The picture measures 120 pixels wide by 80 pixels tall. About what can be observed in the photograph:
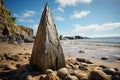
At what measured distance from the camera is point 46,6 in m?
6.33

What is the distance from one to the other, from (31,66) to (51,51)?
1.28 metres

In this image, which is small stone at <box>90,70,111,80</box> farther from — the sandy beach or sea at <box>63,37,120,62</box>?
sea at <box>63,37,120,62</box>

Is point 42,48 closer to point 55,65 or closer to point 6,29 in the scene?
point 55,65

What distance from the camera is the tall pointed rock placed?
5.52 metres

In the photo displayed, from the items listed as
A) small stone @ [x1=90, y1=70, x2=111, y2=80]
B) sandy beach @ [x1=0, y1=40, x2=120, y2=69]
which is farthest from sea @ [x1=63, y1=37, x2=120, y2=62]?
small stone @ [x1=90, y1=70, x2=111, y2=80]

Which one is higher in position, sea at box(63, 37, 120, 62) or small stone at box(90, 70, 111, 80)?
small stone at box(90, 70, 111, 80)

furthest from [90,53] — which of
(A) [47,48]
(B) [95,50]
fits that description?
(A) [47,48]

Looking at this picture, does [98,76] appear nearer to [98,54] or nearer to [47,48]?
[47,48]

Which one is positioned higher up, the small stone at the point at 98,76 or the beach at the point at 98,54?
the small stone at the point at 98,76

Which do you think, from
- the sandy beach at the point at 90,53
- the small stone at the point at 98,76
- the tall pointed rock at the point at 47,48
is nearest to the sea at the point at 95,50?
the sandy beach at the point at 90,53

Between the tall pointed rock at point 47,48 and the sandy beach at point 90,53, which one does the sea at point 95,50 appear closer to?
the sandy beach at point 90,53

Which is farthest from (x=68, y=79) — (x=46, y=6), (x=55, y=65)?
(x=46, y=6)

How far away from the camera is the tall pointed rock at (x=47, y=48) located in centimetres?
552

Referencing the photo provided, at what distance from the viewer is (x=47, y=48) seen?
221 inches
